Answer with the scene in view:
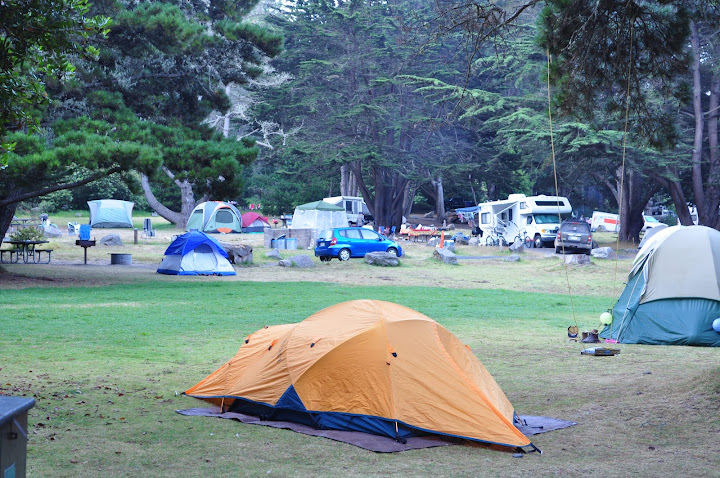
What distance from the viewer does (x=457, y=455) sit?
592 cm

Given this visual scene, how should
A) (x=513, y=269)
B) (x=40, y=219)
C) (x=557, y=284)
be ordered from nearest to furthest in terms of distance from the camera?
(x=557, y=284) → (x=513, y=269) → (x=40, y=219)

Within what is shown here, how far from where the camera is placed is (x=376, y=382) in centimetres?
652

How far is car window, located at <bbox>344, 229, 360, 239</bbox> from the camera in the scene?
91.5 ft

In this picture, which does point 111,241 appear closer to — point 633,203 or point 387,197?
point 387,197

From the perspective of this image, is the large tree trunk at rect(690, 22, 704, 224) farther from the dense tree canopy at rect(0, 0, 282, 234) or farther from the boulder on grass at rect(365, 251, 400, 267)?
the dense tree canopy at rect(0, 0, 282, 234)

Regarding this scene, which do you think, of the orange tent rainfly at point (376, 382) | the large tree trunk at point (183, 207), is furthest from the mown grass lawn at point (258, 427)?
the large tree trunk at point (183, 207)

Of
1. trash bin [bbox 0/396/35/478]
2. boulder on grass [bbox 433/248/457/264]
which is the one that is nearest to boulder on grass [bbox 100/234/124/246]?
boulder on grass [bbox 433/248/457/264]

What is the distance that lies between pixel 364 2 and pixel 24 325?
3292cm

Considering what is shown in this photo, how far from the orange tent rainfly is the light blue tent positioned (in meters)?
37.2

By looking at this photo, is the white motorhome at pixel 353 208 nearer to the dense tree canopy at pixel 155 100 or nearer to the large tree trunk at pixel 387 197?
the large tree trunk at pixel 387 197

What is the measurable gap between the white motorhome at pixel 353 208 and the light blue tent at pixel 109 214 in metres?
11.4

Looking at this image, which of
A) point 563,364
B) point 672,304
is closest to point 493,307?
point 672,304

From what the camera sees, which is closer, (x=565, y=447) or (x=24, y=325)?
(x=565, y=447)

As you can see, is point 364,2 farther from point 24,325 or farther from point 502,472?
point 502,472
